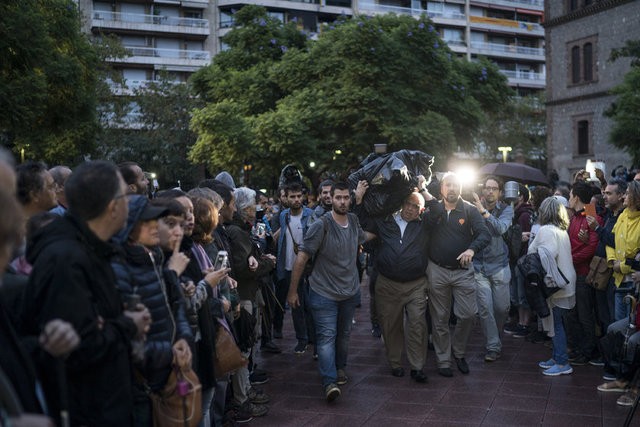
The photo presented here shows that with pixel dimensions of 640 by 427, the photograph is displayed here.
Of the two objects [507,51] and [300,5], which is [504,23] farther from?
[300,5]

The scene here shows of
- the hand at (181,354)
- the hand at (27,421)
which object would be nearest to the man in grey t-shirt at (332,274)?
the hand at (181,354)

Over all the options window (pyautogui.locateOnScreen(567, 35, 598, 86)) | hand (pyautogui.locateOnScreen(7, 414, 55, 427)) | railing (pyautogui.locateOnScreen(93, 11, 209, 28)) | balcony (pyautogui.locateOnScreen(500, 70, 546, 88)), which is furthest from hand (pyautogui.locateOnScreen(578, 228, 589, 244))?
balcony (pyautogui.locateOnScreen(500, 70, 546, 88))

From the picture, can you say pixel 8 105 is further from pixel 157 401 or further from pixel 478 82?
pixel 478 82

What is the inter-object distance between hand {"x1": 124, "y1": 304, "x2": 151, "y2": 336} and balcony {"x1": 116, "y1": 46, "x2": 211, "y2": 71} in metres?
48.8

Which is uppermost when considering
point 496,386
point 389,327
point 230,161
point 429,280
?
point 230,161

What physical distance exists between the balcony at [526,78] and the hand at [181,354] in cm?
6346

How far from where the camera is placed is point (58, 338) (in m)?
2.52

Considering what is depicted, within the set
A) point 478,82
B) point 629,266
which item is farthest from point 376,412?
point 478,82

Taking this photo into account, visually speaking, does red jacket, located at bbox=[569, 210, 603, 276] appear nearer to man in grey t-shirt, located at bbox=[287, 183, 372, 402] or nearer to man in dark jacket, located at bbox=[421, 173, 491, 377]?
man in dark jacket, located at bbox=[421, 173, 491, 377]

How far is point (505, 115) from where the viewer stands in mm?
50438

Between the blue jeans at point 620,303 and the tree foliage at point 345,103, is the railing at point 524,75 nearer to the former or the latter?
the tree foliage at point 345,103

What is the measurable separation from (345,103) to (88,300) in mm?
23242

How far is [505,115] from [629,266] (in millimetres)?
45702

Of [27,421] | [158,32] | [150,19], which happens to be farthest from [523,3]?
[27,421]
